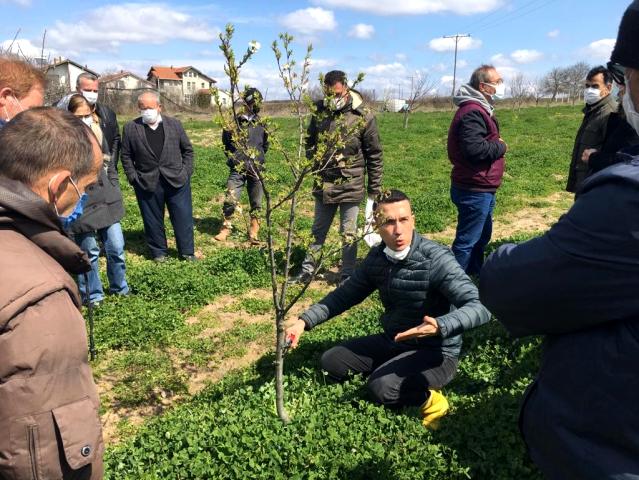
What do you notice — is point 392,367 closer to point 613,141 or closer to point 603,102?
point 613,141

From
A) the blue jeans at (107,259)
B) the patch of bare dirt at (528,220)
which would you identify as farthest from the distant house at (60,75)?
the patch of bare dirt at (528,220)

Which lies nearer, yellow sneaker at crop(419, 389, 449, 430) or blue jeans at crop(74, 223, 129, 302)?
yellow sneaker at crop(419, 389, 449, 430)

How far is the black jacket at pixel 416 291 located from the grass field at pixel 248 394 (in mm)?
528

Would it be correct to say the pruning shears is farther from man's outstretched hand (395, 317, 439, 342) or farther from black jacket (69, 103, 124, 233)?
black jacket (69, 103, 124, 233)

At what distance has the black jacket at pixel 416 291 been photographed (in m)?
3.47

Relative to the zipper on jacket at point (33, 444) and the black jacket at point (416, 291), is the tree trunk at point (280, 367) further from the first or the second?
the zipper on jacket at point (33, 444)

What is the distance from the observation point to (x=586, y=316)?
56.9 inches

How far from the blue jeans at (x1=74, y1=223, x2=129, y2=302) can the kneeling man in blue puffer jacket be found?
9.68ft

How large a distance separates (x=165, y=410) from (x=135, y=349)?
1.04m

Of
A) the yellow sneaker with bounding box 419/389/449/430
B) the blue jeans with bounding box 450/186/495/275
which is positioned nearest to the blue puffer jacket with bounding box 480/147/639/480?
the yellow sneaker with bounding box 419/389/449/430

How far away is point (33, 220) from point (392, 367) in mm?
2603

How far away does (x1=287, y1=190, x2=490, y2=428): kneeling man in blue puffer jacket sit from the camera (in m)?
3.50

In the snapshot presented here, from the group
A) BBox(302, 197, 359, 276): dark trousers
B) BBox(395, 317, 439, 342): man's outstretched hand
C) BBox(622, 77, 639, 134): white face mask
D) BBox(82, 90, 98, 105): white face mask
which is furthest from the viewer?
BBox(82, 90, 98, 105): white face mask

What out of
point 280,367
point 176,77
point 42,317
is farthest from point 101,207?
point 176,77
